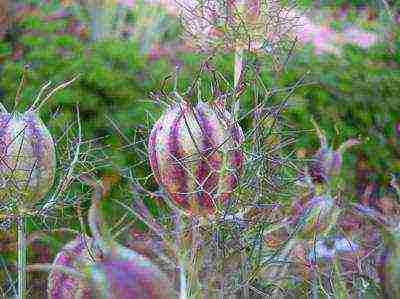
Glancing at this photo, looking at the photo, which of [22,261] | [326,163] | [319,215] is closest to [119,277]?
[22,261]

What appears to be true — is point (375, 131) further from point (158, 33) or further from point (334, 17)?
point (334, 17)

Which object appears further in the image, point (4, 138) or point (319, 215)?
point (319, 215)

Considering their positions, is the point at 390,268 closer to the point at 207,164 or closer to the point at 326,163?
the point at 207,164

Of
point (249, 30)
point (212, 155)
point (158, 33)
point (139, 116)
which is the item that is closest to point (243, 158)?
point (212, 155)

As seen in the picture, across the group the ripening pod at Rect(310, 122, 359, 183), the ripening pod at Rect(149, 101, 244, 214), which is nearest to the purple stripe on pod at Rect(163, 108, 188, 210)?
the ripening pod at Rect(149, 101, 244, 214)

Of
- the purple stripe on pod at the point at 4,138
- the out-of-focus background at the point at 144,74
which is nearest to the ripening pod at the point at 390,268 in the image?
the purple stripe on pod at the point at 4,138

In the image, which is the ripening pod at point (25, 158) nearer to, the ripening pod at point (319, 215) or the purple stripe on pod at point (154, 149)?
the purple stripe on pod at point (154, 149)

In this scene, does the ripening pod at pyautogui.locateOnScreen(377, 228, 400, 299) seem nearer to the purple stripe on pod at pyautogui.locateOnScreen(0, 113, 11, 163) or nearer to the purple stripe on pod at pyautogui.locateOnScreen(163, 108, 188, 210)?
the purple stripe on pod at pyautogui.locateOnScreen(163, 108, 188, 210)
